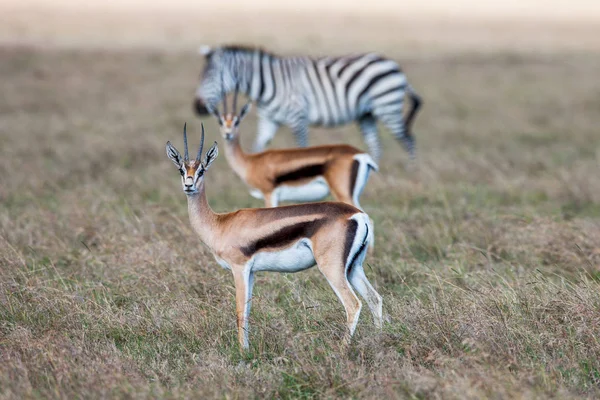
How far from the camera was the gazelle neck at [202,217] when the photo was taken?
5262 millimetres

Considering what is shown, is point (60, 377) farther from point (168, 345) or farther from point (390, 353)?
point (390, 353)

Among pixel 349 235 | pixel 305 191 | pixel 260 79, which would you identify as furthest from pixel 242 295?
pixel 260 79

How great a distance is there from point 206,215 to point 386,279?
157cm

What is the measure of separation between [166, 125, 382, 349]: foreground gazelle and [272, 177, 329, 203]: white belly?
2.29 metres

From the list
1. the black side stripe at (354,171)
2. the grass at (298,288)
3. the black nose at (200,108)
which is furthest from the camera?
the black nose at (200,108)

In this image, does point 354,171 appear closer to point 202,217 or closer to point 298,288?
point 298,288

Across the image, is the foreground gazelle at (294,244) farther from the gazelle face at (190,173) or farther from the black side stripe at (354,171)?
the black side stripe at (354,171)

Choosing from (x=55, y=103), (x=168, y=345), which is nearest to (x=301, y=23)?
(x=55, y=103)

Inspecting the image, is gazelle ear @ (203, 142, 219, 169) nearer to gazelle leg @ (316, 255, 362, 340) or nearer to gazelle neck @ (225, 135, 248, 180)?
gazelle leg @ (316, 255, 362, 340)

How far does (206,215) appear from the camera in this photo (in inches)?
208

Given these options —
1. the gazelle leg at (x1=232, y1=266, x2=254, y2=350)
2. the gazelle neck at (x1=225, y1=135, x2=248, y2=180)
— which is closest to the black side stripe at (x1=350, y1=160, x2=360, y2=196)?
the gazelle neck at (x1=225, y1=135, x2=248, y2=180)

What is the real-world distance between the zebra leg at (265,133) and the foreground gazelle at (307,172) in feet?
9.68

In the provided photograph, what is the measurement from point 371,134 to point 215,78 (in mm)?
2265

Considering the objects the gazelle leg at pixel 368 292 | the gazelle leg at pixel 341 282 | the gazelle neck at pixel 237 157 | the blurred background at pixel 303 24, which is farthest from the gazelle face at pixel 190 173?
the blurred background at pixel 303 24
